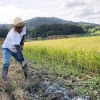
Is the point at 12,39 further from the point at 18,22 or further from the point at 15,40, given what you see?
the point at 18,22

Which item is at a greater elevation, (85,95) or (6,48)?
(6,48)

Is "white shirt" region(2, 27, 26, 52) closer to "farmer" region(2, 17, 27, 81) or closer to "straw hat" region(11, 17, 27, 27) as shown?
"farmer" region(2, 17, 27, 81)

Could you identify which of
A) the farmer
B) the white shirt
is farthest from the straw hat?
the white shirt

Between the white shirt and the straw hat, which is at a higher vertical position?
the straw hat

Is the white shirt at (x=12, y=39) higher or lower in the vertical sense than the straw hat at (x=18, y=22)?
lower

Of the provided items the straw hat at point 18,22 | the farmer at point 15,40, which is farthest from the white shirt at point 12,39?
the straw hat at point 18,22

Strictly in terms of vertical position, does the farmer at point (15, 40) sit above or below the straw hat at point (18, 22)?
below

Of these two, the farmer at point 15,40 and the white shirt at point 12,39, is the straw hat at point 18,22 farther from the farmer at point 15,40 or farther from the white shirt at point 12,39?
the white shirt at point 12,39

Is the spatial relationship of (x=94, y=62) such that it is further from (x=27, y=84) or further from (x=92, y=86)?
(x=27, y=84)

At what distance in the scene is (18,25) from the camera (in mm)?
4930

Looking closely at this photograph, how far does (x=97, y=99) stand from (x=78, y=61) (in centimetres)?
296

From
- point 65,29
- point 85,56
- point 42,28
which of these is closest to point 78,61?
point 85,56

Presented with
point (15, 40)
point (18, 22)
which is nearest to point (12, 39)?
point (15, 40)

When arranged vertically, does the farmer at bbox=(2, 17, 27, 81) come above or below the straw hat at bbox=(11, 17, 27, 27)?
below
